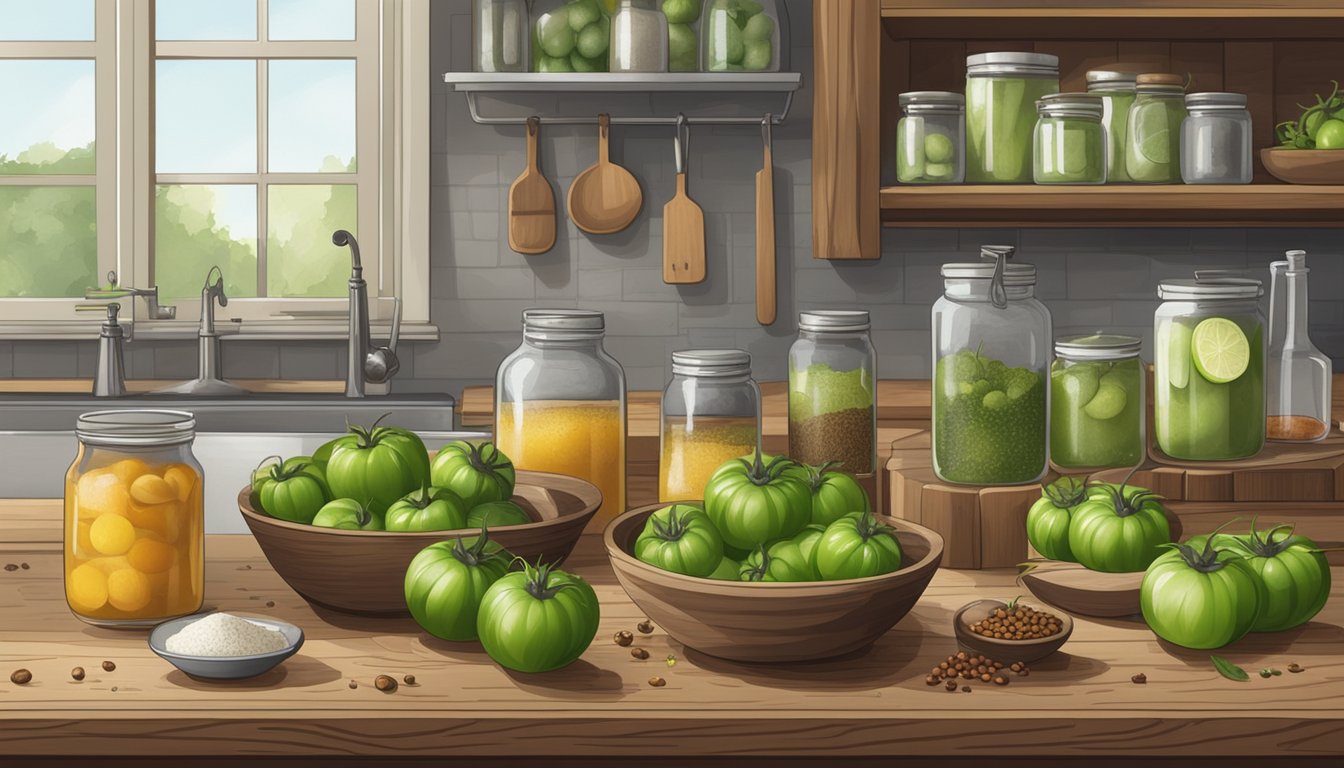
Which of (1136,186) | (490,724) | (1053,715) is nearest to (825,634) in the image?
(1053,715)

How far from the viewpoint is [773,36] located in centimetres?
337

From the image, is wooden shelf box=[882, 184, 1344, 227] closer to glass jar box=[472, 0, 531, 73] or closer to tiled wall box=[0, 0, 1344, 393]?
tiled wall box=[0, 0, 1344, 393]

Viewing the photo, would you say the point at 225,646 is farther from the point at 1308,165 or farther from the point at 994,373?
the point at 1308,165

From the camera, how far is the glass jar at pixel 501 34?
3.34 m

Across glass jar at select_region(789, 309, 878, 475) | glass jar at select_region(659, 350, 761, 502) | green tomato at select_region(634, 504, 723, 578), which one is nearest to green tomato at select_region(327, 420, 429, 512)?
green tomato at select_region(634, 504, 723, 578)

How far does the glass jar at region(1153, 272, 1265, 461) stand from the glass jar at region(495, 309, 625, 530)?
2.69 feet

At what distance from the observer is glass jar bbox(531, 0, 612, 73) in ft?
11.0

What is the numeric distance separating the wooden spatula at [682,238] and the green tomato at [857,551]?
2.23m

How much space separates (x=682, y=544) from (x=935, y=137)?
1892 millimetres

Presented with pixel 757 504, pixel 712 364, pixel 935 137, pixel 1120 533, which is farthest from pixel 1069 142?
pixel 757 504

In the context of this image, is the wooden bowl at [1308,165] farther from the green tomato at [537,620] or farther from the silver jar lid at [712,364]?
the green tomato at [537,620]

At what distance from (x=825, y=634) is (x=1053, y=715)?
22 cm

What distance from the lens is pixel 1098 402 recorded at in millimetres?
1981

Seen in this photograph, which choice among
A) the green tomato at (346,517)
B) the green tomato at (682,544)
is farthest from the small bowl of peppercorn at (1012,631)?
the green tomato at (346,517)
